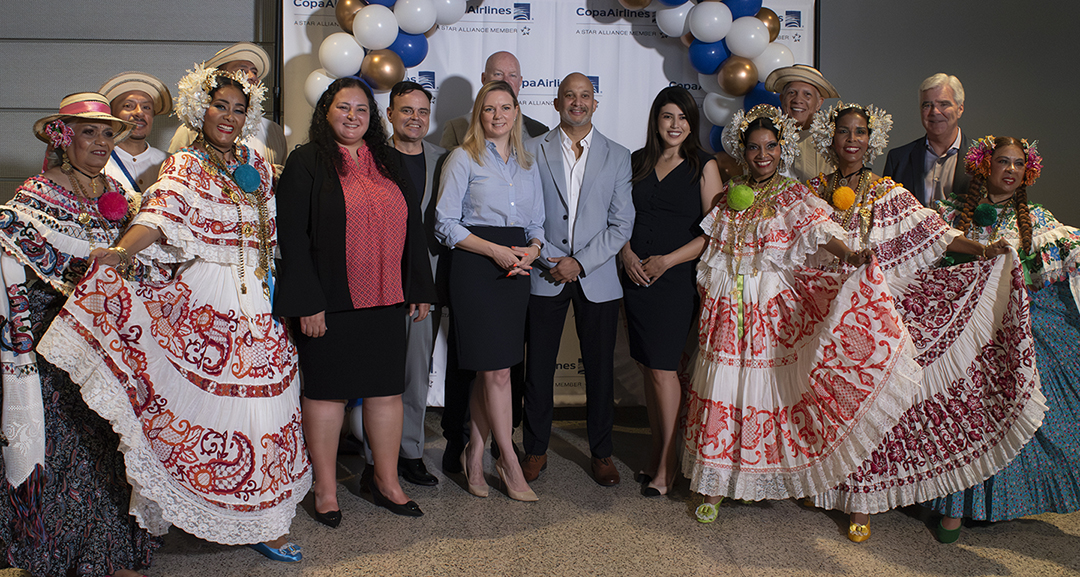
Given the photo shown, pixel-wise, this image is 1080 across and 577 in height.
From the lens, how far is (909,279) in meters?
2.69

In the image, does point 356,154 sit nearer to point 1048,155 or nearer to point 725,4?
point 725,4

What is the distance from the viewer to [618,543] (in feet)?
8.43

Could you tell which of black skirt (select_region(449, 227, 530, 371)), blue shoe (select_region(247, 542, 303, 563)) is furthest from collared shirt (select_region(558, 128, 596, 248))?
blue shoe (select_region(247, 542, 303, 563))

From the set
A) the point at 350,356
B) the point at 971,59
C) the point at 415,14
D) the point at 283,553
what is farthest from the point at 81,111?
the point at 971,59

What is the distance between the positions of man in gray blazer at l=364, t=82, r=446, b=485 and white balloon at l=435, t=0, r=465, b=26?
41.5 inches

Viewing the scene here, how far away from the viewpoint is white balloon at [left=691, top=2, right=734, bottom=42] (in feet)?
12.4

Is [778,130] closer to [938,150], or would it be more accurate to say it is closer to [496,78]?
[938,150]

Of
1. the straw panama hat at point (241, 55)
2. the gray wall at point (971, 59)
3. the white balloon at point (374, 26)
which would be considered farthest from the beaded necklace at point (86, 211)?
the gray wall at point (971, 59)

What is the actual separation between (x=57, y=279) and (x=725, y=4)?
11.4 ft

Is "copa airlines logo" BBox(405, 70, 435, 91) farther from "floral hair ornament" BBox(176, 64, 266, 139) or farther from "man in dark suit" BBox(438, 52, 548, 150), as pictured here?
"floral hair ornament" BBox(176, 64, 266, 139)

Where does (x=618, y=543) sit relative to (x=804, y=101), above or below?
below

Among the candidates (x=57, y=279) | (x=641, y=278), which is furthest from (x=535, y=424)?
(x=57, y=279)

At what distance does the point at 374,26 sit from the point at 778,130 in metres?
2.15

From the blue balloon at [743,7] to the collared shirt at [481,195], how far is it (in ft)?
6.09
